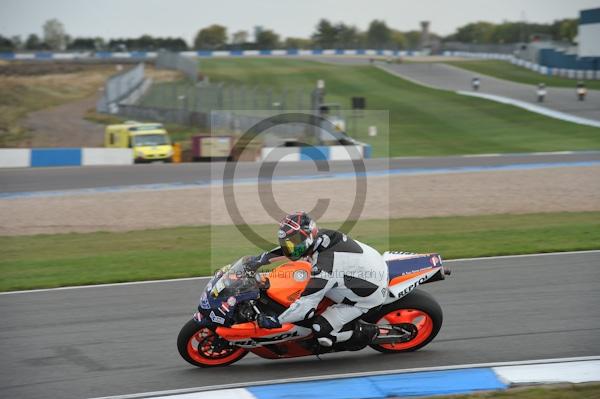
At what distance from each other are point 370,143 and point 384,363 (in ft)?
90.3

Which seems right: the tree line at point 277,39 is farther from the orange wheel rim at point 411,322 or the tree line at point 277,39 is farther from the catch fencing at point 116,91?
the orange wheel rim at point 411,322

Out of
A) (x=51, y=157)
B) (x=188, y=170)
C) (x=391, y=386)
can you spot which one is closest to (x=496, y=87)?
(x=188, y=170)

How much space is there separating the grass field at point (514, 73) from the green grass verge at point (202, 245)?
43.3 m

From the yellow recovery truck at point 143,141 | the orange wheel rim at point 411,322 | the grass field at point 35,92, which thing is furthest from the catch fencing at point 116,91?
the orange wheel rim at point 411,322

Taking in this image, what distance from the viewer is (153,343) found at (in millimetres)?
8742

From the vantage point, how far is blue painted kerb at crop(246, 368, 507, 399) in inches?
282

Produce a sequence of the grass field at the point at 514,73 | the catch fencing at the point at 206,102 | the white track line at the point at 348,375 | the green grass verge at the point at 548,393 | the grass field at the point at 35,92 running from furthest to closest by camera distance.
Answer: the grass field at the point at 514,73 < the grass field at the point at 35,92 < the catch fencing at the point at 206,102 < the white track line at the point at 348,375 < the green grass verge at the point at 548,393

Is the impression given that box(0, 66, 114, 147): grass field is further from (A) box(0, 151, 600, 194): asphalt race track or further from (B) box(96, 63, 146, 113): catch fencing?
(A) box(0, 151, 600, 194): asphalt race track

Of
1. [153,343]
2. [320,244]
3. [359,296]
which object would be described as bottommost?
[153,343]

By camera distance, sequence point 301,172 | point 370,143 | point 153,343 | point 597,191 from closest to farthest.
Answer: point 153,343 → point 597,191 → point 301,172 → point 370,143

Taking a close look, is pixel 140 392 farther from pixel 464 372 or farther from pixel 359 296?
pixel 464 372

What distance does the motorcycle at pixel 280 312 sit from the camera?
767cm

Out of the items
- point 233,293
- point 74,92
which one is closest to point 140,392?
point 233,293

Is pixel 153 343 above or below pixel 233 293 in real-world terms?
below
